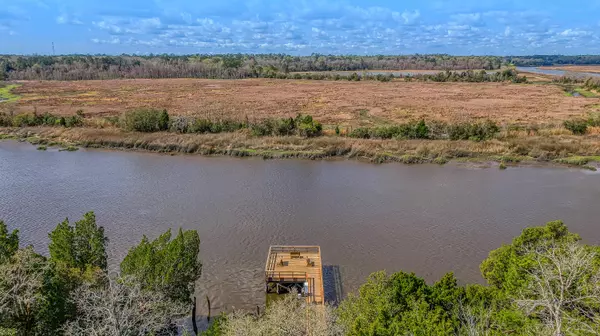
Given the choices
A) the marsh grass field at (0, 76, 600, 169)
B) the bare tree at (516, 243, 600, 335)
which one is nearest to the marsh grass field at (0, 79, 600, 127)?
the marsh grass field at (0, 76, 600, 169)

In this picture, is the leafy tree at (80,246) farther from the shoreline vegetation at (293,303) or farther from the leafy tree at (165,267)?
the leafy tree at (165,267)

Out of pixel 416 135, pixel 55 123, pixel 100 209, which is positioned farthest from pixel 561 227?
pixel 55 123

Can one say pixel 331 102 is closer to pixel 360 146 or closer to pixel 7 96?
pixel 360 146

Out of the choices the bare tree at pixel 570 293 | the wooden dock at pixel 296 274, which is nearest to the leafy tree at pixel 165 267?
the wooden dock at pixel 296 274

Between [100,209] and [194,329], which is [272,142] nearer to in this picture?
[100,209]

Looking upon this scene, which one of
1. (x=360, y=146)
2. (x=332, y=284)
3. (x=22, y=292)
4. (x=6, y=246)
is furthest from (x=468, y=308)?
(x=360, y=146)

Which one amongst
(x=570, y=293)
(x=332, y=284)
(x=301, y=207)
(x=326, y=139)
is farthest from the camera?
(x=326, y=139)
